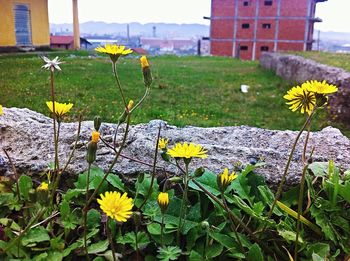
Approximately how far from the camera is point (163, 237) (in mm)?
1210

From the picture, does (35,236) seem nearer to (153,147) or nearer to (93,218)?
(93,218)

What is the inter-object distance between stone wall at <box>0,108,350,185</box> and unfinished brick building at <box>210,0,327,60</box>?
29271 mm

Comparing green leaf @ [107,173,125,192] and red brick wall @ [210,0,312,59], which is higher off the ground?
red brick wall @ [210,0,312,59]

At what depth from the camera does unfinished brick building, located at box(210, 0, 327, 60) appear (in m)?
30.7

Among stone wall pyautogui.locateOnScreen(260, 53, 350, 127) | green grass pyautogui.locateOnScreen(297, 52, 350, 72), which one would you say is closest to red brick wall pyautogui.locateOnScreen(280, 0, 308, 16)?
stone wall pyautogui.locateOnScreen(260, 53, 350, 127)

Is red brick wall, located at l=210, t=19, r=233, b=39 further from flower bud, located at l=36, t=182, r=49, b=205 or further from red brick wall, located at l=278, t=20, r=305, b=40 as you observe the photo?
flower bud, located at l=36, t=182, r=49, b=205

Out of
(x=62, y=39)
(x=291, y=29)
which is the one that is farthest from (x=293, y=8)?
(x=62, y=39)

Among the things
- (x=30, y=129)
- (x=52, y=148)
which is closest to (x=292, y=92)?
(x=52, y=148)

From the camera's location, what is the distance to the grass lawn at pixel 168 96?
5.12 m

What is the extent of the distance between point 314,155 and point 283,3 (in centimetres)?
3173

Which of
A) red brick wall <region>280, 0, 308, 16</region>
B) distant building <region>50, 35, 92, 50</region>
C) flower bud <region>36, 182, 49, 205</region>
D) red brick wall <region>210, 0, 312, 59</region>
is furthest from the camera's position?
red brick wall <region>210, 0, 312, 59</region>

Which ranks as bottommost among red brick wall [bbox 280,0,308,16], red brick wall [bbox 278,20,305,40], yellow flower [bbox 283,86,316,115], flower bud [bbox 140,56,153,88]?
yellow flower [bbox 283,86,316,115]

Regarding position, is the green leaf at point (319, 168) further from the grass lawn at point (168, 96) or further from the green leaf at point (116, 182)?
the grass lawn at point (168, 96)

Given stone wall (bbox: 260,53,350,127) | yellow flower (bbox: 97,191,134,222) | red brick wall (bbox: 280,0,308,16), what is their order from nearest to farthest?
yellow flower (bbox: 97,191,134,222)
stone wall (bbox: 260,53,350,127)
red brick wall (bbox: 280,0,308,16)
